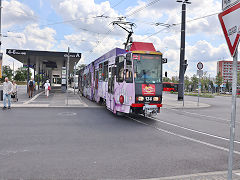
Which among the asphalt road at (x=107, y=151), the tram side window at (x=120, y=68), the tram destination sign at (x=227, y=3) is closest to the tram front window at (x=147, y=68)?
the tram side window at (x=120, y=68)

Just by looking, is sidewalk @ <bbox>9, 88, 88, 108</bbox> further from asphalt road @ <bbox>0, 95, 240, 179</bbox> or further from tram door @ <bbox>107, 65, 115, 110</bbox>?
asphalt road @ <bbox>0, 95, 240, 179</bbox>

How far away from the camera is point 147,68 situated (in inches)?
438

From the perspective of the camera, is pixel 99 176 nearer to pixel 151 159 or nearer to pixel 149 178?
pixel 149 178

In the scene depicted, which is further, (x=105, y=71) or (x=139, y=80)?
(x=105, y=71)

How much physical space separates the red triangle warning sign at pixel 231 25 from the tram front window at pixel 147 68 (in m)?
7.63

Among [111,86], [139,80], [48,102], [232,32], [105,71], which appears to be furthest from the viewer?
[48,102]

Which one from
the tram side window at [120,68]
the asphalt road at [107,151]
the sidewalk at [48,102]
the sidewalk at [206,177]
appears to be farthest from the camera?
the sidewalk at [48,102]

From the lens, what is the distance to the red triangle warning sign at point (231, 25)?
299cm

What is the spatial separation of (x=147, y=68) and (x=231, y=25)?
8027 mm

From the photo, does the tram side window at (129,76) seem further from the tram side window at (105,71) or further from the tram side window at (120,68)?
the tram side window at (105,71)

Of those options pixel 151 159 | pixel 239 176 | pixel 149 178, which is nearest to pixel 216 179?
pixel 239 176

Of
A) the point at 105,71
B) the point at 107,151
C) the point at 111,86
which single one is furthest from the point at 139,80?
the point at 107,151

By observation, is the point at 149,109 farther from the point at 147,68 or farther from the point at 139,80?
the point at 147,68

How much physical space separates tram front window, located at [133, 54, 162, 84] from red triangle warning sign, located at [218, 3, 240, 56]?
763 centimetres
